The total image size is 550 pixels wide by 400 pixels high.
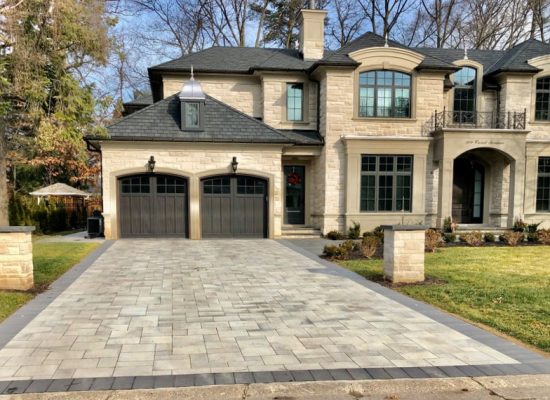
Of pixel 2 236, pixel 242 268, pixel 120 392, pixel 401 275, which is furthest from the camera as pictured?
pixel 242 268

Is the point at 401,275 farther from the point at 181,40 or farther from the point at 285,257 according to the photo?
the point at 181,40

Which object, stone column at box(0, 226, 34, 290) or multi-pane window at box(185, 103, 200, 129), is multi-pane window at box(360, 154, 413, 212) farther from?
stone column at box(0, 226, 34, 290)

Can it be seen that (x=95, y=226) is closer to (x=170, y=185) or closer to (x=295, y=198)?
(x=170, y=185)

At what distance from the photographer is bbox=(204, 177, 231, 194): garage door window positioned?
1568 cm

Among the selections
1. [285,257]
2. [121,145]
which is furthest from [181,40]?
[285,257]

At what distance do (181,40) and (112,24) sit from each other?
19468mm

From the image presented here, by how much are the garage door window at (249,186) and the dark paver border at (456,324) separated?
7021 mm

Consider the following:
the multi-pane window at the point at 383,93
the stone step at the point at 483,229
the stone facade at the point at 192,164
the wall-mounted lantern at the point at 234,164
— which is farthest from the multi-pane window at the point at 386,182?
the wall-mounted lantern at the point at 234,164

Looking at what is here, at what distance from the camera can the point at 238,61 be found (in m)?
18.5

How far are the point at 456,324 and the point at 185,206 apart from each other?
11.7 m

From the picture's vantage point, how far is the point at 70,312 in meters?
6.12

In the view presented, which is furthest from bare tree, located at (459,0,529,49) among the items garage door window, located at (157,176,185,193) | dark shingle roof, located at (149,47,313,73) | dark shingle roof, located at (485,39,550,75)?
garage door window, located at (157,176,185,193)

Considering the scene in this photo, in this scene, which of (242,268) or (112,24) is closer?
(242,268)

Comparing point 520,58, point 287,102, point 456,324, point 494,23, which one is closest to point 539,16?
point 494,23
